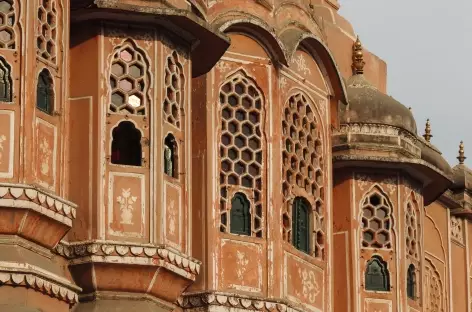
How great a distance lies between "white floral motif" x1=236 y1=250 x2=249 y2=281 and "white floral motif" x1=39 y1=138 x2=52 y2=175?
3.67 m

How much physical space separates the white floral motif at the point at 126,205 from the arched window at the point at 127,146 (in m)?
0.40

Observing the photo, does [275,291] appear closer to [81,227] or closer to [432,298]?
[81,227]

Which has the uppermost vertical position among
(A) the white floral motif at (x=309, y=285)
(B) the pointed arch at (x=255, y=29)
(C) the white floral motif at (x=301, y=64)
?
(B) the pointed arch at (x=255, y=29)

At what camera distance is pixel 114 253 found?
22.7 metres

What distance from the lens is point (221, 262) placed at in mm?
24906

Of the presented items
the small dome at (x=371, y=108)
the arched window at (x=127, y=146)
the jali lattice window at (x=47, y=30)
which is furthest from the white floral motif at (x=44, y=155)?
the small dome at (x=371, y=108)

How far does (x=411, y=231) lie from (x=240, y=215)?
4189 mm

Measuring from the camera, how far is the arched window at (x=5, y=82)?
21.9 m

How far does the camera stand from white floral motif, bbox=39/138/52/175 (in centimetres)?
2197

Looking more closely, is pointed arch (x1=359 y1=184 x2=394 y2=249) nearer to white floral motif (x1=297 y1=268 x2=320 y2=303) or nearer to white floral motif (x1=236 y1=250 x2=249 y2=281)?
white floral motif (x1=297 y1=268 x2=320 y2=303)

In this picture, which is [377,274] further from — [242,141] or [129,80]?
[129,80]

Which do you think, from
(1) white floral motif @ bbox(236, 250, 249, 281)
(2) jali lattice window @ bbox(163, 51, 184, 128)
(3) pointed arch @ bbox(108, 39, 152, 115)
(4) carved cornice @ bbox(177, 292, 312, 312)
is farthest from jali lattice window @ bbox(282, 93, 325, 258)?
(3) pointed arch @ bbox(108, 39, 152, 115)

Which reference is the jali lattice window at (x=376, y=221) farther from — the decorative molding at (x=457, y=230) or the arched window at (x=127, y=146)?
the arched window at (x=127, y=146)

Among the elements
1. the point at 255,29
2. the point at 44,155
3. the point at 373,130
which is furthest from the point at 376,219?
the point at 44,155
